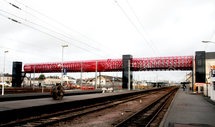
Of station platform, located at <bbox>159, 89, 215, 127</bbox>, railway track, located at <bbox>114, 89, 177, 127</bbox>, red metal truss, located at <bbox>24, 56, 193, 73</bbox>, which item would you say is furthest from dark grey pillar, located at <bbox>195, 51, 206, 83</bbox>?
railway track, located at <bbox>114, 89, 177, 127</bbox>

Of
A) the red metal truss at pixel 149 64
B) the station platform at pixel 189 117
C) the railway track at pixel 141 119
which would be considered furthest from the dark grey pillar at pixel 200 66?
the railway track at pixel 141 119

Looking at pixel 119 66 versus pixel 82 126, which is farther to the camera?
pixel 119 66

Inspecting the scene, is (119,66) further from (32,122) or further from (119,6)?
(32,122)

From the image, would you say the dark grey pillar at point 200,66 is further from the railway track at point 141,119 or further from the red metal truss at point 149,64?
the railway track at point 141,119

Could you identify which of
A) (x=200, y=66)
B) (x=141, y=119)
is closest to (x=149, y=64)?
(x=200, y=66)

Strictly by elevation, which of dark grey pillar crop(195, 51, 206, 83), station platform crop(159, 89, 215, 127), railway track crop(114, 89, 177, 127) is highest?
dark grey pillar crop(195, 51, 206, 83)

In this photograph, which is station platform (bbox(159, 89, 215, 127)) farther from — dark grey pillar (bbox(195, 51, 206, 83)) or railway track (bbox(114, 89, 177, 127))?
dark grey pillar (bbox(195, 51, 206, 83))

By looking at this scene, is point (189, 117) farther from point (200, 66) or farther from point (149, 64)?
point (149, 64)

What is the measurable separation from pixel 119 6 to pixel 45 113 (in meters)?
10.4

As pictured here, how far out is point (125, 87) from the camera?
59.1m

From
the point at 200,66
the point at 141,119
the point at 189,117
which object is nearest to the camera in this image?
the point at 189,117

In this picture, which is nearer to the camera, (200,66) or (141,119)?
(141,119)

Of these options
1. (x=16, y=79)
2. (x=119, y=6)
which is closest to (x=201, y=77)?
(x=119, y=6)

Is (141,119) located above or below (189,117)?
Result: below
